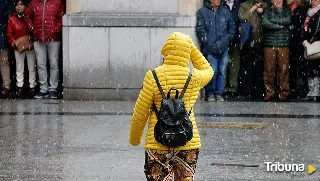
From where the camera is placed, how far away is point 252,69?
20.3 metres

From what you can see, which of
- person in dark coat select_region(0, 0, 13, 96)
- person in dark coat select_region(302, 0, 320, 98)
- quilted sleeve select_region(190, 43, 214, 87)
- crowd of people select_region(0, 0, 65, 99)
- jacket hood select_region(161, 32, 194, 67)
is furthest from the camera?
person in dark coat select_region(0, 0, 13, 96)

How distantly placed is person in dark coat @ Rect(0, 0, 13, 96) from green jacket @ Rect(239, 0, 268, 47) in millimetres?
4740

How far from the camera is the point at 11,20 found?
20422 mm

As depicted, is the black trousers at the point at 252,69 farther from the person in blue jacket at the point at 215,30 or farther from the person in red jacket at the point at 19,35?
the person in red jacket at the point at 19,35

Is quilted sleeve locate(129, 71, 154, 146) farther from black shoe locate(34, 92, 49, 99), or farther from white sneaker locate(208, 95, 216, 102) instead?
black shoe locate(34, 92, 49, 99)

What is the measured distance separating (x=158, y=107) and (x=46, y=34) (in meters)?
12.2

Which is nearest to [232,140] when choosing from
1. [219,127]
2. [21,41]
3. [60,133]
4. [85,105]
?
[219,127]

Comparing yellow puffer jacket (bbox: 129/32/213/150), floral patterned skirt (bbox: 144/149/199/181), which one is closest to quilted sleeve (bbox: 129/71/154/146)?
yellow puffer jacket (bbox: 129/32/213/150)

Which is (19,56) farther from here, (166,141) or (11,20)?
(166,141)

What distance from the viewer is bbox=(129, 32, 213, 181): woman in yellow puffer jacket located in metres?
7.99

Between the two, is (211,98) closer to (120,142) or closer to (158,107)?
(120,142)

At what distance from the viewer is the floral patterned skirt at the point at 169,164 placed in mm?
7977

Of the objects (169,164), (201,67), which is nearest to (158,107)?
(169,164)

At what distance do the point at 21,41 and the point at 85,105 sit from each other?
96.6 inches
